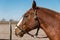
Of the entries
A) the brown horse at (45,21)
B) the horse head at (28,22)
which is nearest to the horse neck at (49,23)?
the brown horse at (45,21)

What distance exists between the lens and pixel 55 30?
17.4 ft

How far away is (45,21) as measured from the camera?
5.47 metres

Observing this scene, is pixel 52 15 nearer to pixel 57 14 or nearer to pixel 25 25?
pixel 57 14

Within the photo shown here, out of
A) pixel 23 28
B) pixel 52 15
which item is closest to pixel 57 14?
pixel 52 15

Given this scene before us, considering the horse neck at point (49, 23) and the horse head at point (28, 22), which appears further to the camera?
the horse head at point (28, 22)

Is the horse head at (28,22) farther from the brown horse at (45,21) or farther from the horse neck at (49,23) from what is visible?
the horse neck at (49,23)

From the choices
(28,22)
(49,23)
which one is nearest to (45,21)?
(49,23)

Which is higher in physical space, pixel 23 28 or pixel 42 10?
pixel 42 10

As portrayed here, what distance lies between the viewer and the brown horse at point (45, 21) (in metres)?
5.33

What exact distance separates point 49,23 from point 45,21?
103 mm

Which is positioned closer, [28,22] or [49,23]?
[49,23]

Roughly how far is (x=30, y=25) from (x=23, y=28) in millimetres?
207

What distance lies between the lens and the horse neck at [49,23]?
533 cm

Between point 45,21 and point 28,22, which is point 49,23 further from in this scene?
point 28,22
